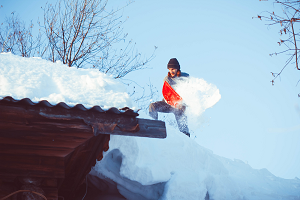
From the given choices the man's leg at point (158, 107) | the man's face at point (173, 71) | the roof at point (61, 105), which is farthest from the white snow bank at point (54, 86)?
the man's face at point (173, 71)

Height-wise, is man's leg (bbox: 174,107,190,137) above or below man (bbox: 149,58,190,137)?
below

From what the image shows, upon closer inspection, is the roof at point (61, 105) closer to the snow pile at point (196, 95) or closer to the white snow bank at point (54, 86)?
the white snow bank at point (54, 86)

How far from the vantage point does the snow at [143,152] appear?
116 inches

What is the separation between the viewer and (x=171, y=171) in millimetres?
4359

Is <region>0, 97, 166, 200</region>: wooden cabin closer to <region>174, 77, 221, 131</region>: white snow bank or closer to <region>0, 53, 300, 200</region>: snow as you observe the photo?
<region>0, 53, 300, 200</region>: snow

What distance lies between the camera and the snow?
2.96 meters

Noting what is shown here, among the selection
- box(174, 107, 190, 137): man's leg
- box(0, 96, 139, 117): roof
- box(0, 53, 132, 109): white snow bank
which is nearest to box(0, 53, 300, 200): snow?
box(0, 53, 132, 109): white snow bank

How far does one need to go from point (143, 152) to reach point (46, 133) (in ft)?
7.26

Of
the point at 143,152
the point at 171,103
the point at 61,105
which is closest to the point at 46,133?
the point at 61,105

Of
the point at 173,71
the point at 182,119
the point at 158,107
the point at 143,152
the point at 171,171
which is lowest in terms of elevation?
the point at 171,171

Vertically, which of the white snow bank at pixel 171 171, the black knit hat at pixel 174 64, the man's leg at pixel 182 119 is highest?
the black knit hat at pixel 174 64

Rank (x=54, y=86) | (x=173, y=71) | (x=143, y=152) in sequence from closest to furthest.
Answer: (x=54, y=86) → (x=143, y=152) → (x=173, y=71)

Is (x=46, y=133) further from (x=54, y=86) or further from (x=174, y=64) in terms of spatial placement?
(x=174, y=64)

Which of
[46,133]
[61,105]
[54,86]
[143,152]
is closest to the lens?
[61,105]
